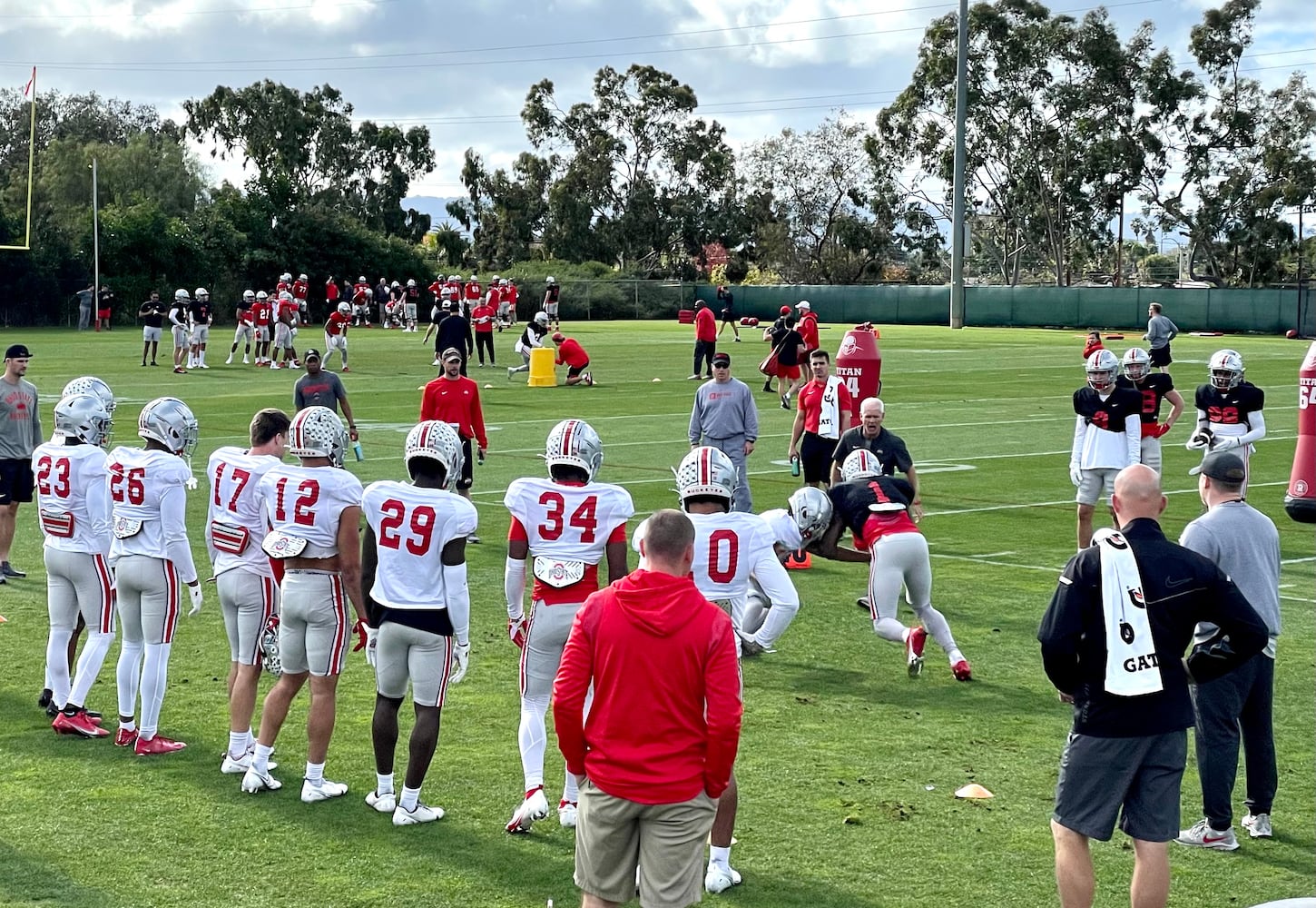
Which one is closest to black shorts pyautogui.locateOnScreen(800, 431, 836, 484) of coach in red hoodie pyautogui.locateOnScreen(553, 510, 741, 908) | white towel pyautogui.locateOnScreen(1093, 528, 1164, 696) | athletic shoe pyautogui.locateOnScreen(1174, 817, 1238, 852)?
athletic shoe pyautogui.locateOnScreen(1174, 817, 1238, 852)

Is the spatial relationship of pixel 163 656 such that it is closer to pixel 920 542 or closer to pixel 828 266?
pixel 920 542

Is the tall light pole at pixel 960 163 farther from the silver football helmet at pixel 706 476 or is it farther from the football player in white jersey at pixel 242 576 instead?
the silver football helmet at pixel 706 476

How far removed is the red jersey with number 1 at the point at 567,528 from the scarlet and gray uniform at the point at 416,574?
316 millimetres

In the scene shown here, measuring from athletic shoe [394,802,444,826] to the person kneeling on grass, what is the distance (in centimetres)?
2585

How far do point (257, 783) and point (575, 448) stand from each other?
93.8 inches

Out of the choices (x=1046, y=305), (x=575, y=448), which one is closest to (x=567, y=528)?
(x=575, y=448)

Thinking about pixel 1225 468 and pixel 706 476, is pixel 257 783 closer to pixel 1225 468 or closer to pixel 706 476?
pixel 706 476

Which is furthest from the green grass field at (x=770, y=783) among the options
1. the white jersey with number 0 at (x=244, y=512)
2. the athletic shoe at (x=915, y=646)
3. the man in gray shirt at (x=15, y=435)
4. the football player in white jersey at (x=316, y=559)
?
the white jersey with number 0 at (x=244, y=512)

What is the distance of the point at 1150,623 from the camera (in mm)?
5672

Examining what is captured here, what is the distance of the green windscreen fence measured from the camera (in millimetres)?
61688

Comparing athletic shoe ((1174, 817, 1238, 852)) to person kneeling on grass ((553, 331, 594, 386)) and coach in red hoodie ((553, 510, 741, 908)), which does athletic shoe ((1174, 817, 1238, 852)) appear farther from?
person kneeling on grass ((553, 331, 594, 386))

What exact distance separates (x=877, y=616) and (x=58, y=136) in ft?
357

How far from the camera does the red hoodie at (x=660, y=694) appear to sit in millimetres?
5039

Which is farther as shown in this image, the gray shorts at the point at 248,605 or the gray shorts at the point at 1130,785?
the gray shorts at the point at 248,605
